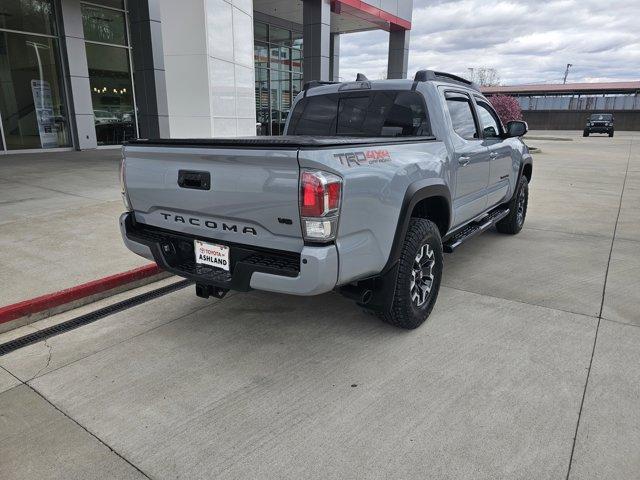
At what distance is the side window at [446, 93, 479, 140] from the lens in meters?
4.29

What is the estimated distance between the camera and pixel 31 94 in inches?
570

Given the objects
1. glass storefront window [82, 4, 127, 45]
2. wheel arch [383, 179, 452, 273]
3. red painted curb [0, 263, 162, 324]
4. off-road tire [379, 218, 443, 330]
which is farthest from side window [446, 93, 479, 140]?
glass storefront window [82, 4, 127, 45]

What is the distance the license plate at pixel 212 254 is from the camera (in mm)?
2943

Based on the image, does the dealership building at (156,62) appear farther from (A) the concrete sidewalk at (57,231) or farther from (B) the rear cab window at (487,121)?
(B) the rear cab window at (487,121)

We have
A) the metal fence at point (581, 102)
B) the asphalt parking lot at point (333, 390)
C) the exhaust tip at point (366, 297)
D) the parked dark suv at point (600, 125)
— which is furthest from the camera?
the metal fence at point (581, 102)

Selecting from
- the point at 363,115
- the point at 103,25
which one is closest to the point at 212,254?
the point at 363,115

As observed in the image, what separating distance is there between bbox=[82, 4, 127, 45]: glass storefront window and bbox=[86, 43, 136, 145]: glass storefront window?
277 mm

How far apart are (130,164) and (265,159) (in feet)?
4.13

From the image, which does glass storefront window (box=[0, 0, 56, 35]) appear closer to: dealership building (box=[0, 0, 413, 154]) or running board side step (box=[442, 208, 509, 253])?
dealership building (box=[0, 0, 413, 154])

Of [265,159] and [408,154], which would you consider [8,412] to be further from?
[408,154]

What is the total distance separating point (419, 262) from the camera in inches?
137

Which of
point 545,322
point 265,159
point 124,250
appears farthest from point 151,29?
point 545,322

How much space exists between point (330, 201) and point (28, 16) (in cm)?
1586

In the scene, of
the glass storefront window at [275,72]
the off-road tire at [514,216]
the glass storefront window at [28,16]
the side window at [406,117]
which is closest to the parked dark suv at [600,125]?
the glass storefront window at [275,72]
